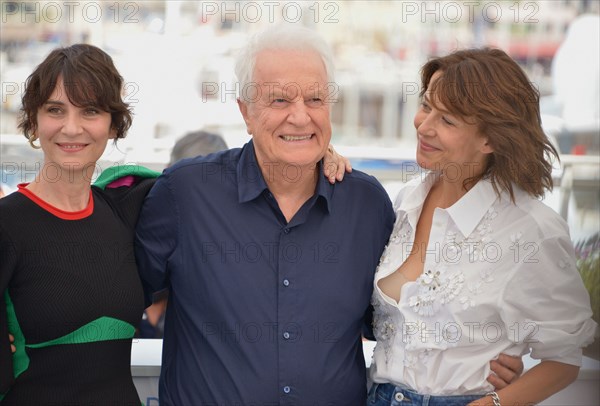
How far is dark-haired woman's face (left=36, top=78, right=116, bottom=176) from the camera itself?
168 cm

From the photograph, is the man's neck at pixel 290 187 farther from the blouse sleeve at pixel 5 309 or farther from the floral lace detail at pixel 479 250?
the blouse sleeve at pixel 5 309

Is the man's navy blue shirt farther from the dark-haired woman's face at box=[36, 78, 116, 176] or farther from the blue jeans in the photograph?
the dark-haired woman's face at box=[36, 78, 116, 176]

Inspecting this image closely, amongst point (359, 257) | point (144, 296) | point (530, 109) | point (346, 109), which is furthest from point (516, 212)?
point (346, 109)

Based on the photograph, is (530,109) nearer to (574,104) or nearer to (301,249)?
(301,249)

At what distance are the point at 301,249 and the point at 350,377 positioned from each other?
33 cm

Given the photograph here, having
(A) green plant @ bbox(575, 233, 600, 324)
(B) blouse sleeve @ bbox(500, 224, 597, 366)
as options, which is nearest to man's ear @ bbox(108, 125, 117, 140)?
(B) blouse sleeve @ bbox(500, 224, 597, 366)

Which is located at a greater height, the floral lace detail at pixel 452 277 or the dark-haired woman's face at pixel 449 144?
the dark-haired woman's face at pixel 449 144

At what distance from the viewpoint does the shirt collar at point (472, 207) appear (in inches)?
68.9

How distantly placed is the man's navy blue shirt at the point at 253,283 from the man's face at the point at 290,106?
82mm

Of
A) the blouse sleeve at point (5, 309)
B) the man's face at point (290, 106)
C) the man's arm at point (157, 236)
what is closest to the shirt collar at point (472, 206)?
the man's face at point (290, 106)

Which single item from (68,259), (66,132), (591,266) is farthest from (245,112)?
(591,266)

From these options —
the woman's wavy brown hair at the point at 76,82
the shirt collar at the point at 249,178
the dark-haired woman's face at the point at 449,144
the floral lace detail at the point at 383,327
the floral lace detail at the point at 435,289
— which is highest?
the woman's wavy brown hair at the point at 76,82

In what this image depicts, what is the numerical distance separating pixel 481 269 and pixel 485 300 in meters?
0.07

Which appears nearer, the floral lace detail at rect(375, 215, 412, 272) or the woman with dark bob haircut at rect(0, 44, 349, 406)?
the woman with dark bob haircut at rect(0, 44, 349, 406)
